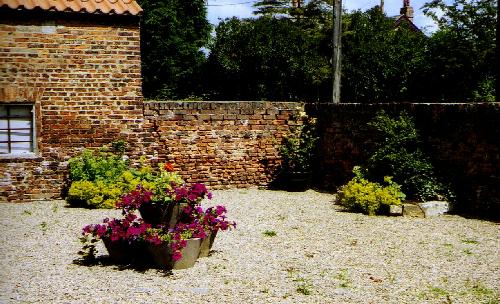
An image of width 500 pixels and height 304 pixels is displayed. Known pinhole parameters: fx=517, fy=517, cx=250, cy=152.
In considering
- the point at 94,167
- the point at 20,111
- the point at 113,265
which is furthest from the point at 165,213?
the point at 20,111

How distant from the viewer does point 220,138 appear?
39.3 ft

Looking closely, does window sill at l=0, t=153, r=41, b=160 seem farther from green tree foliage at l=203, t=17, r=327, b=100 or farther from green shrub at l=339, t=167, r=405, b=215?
green tree foliage at l=203, t=17, r=327, b=100

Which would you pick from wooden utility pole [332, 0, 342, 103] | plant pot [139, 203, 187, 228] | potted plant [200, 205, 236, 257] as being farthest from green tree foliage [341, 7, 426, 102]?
plant pot [139, 203, 187, 228]

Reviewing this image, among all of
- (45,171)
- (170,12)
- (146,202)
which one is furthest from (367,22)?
(146,202)

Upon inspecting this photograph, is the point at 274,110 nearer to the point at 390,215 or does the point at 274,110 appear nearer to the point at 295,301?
the point at 390,215

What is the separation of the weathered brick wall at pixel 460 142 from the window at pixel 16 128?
6.84 m

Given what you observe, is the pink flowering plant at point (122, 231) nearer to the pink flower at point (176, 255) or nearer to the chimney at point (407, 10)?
the pink flower at point (176, 255)

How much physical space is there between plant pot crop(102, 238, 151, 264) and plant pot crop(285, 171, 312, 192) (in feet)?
20.7

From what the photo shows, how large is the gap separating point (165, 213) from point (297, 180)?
607 cm

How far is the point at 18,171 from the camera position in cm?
1039

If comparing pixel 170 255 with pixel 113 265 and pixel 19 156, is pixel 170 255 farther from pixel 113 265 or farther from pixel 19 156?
pixel 19 156

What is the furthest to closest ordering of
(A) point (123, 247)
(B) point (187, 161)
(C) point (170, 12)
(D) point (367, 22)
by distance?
(C) point (170, 12)
(D) point (367, 22)
(B) point (187, 161)
(A) point (123, 247)

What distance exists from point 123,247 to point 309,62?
16138mm

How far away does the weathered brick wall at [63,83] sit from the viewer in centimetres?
1014
